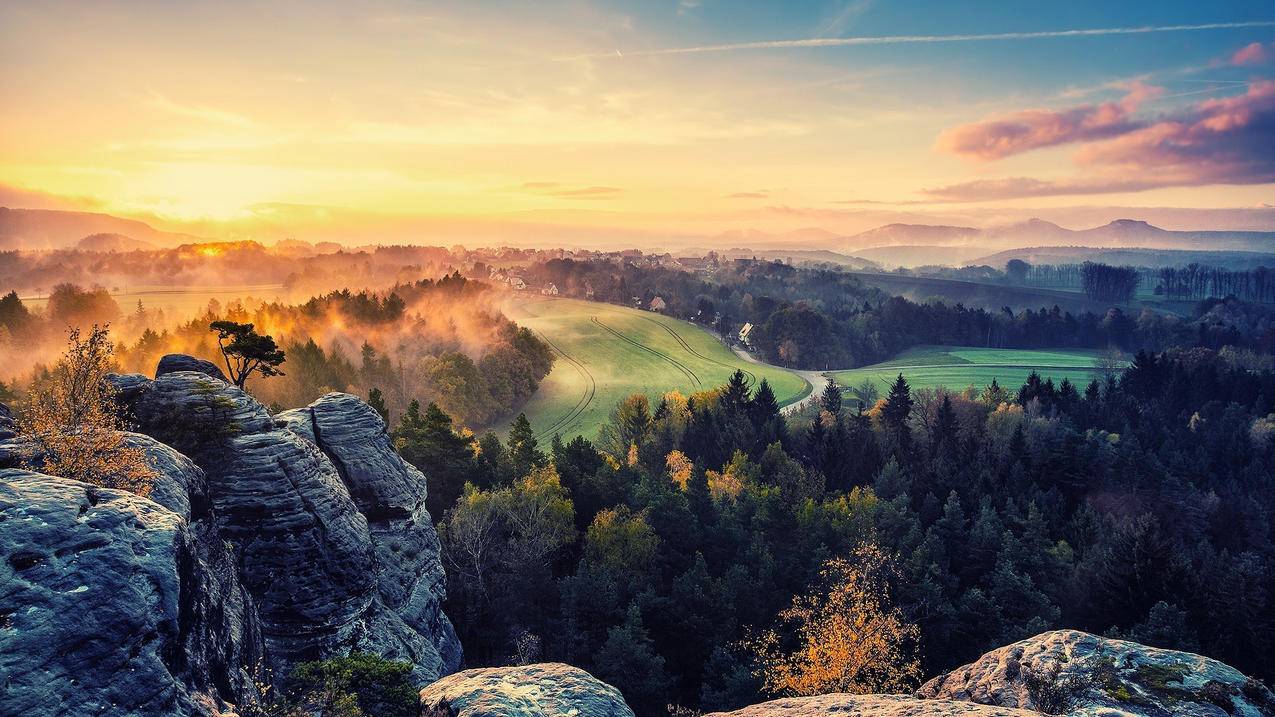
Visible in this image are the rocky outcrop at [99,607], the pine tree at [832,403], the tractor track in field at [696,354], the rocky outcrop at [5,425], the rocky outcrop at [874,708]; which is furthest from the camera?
the tractor track in field at [696,354]

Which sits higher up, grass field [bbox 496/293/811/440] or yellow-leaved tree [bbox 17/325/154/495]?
yellow-leaved tree [bbox 17/325/154/495]

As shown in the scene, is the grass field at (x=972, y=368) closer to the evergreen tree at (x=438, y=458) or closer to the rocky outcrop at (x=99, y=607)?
the evergreen tree at (x=438, y=458)

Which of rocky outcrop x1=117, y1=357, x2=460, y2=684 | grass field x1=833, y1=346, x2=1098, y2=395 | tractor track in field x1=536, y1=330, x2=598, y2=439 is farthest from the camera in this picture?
grass field x1=833, y1=346, x2=1098, y2=395

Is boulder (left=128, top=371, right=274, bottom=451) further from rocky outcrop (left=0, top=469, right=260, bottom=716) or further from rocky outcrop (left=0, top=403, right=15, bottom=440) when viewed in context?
rocky outcrop (left=0, top=469, right=260, bottom=716)

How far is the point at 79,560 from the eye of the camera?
510 inches

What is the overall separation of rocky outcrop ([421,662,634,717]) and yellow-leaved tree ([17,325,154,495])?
10.4 m

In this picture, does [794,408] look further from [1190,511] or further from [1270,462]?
[1270,462]

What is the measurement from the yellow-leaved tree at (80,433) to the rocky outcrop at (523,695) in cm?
1040

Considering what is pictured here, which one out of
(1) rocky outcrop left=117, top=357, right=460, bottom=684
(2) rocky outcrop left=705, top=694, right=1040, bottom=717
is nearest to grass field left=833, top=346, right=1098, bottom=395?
(2) rocky outcrop left=705, top=694, right=1040, bottom=717

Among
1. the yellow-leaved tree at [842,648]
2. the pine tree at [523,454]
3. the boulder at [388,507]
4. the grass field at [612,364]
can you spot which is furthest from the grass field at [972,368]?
the boulder at [388,507]

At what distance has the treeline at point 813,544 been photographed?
40250mm

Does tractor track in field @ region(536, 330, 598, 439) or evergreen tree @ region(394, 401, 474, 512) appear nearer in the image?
evergreen tree @ region(394, 401, 474, 512)

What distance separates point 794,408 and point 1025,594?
7708 centimetres

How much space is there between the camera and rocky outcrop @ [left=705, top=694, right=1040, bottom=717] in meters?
16.9
